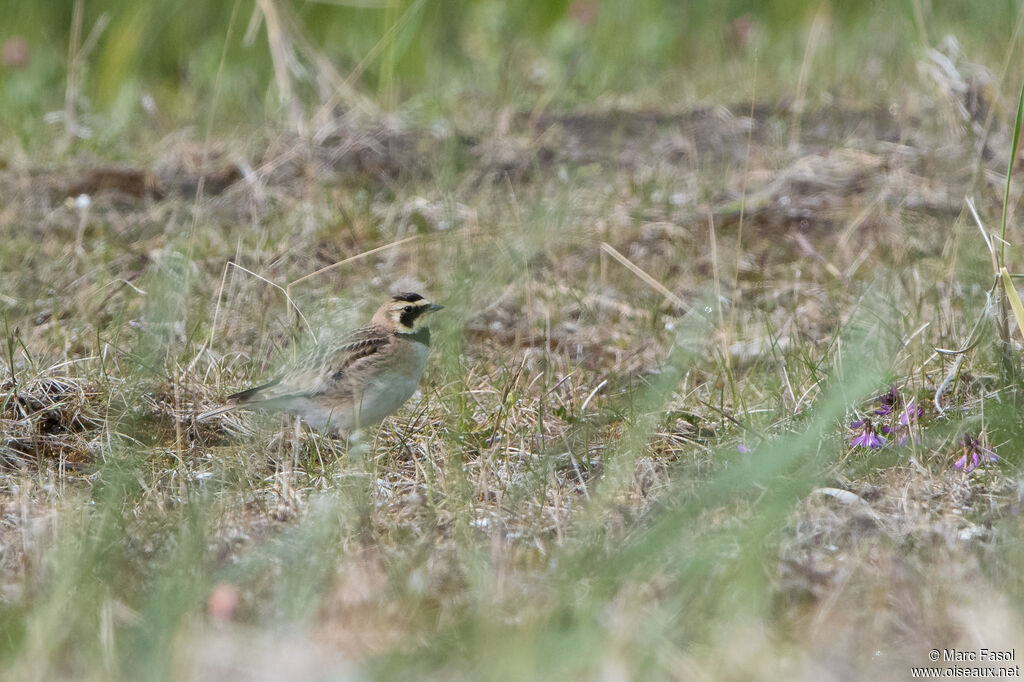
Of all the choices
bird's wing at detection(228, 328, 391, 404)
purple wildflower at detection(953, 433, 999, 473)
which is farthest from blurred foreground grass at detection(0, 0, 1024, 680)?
bird's wing at detection(228, 328, 391, 404)

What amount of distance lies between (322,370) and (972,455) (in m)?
2.18

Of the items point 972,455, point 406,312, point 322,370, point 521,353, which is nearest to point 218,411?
point 322,370

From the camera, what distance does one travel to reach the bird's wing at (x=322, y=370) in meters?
4.55

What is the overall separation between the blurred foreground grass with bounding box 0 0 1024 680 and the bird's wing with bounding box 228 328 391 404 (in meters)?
0.14

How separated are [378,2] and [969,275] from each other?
561 centimetres

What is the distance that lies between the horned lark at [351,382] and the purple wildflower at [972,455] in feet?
5.93

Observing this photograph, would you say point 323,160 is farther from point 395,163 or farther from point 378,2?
point 378,2

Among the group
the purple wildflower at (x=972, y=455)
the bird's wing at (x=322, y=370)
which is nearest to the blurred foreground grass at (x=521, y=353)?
the purple wildflower at (x=972, y=455)

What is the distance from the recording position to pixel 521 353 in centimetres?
534

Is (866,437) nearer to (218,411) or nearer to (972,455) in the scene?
(972,455)

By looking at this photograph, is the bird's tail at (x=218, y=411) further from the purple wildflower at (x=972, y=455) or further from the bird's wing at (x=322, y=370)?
the purple wildflower at (x=972, y=455)

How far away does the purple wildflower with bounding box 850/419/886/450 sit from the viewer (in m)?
4.14

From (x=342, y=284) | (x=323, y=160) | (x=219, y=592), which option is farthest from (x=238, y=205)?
(x=219, y=592)

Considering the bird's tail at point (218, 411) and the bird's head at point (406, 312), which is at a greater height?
the bird's head at point (406, 312)
